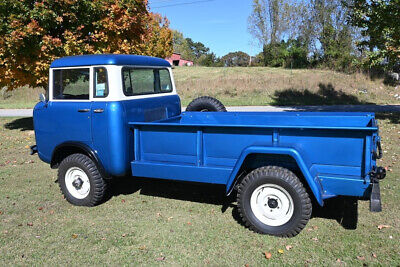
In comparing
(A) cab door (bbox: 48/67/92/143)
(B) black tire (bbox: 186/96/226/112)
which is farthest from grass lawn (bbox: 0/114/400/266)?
(B) black tire (bbox: 186/96/226/112)

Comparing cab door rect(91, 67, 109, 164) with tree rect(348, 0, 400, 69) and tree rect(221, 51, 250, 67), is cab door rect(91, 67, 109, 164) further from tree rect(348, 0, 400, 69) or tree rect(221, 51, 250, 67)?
tree rect(221, 51, 250, 67)

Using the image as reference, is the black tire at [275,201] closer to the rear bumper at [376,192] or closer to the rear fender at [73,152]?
the rear bumper at [376,192]

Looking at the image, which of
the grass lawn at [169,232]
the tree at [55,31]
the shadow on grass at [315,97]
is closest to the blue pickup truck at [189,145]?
the grass lawn at [169,232]

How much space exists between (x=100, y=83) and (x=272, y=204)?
2.72 m

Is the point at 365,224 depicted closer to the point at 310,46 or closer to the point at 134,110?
the point at 134,110

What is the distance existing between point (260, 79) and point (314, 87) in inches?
168

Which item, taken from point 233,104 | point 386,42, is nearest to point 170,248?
point 386,42

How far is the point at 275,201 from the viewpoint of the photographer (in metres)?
3.84

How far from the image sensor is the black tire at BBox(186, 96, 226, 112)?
620 centimetres

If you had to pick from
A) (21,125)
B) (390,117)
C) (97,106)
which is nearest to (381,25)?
(390,117)

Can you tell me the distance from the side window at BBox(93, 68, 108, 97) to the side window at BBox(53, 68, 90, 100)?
5.9 inches

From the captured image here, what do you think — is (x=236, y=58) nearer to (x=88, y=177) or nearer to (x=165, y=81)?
(x=165, y=81)

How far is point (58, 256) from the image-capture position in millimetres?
3699

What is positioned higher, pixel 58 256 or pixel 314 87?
pixel 314 87
